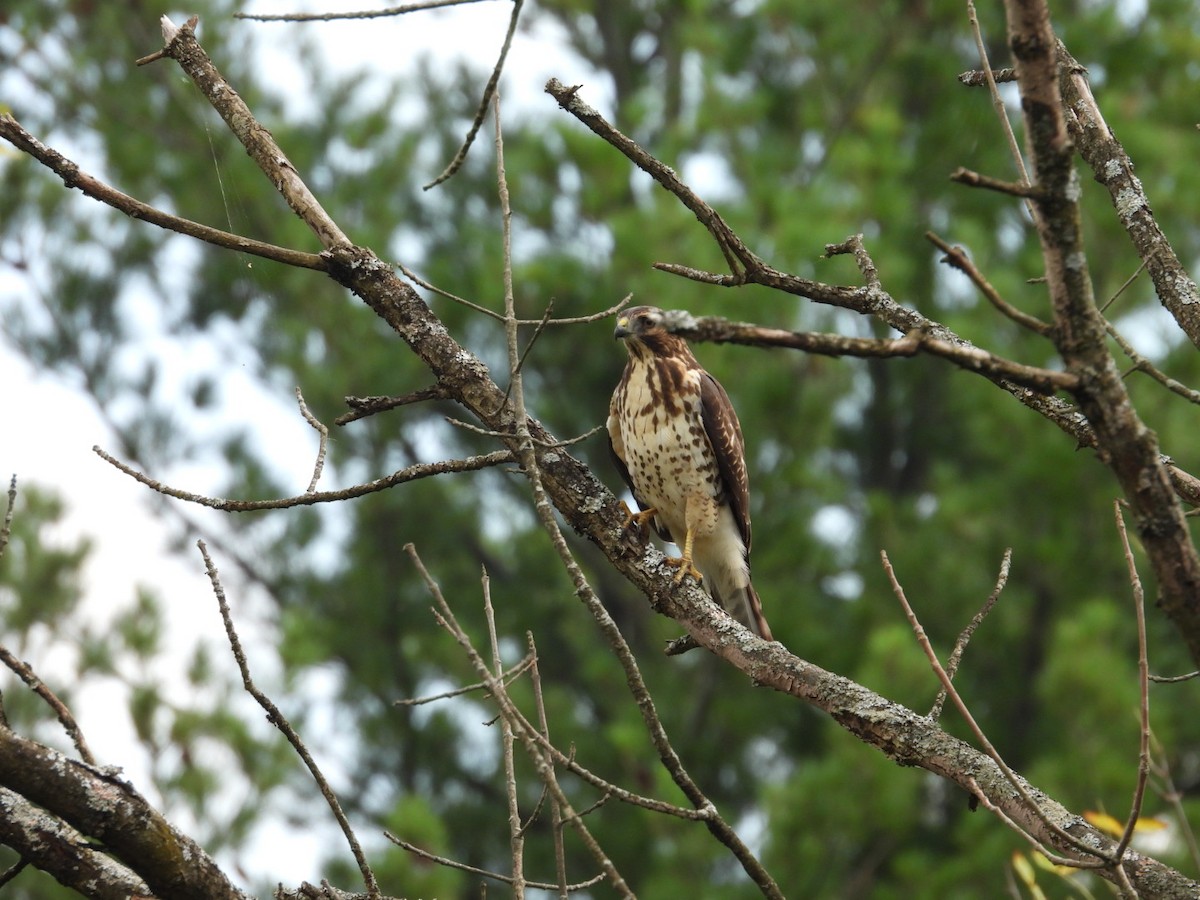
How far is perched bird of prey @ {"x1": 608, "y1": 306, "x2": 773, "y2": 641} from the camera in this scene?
15.0 ft

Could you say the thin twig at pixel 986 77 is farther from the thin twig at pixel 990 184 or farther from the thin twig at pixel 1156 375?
the thin twig at pixel 990 184

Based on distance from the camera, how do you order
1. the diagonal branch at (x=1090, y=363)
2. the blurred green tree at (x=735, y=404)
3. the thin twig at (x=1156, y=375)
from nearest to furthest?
the diagonal branch at (x=1090, y=363)
the thin twig at (x=1156, y=375)
the blurred green tree at (x=735, y=404)

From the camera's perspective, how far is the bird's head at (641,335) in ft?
14.8

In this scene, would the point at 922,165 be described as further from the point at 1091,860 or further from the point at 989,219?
the point at 1091,860

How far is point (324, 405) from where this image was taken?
9.33m

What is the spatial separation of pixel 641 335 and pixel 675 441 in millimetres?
370

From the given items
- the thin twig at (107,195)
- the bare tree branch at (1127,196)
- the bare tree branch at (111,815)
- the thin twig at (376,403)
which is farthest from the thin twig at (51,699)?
the bare tree branch at (1127,196)

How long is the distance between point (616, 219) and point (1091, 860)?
287 inches

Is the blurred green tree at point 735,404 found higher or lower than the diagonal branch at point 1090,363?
higher

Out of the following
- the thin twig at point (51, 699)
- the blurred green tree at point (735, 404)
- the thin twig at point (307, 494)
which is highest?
the blurred green tree at point (735, 404)

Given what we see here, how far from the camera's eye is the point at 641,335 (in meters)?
4.59

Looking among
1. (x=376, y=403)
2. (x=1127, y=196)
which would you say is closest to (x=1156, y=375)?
(x=1127, y=196)

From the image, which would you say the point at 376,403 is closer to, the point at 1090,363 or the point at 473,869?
the point at 473,869

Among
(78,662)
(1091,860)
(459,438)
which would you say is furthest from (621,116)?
(1091,860)
